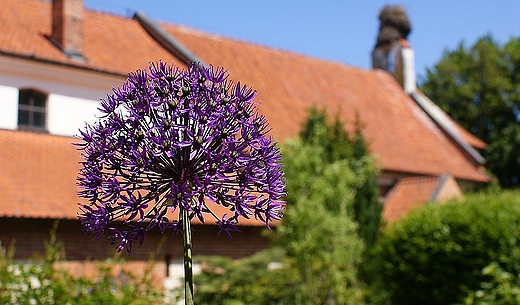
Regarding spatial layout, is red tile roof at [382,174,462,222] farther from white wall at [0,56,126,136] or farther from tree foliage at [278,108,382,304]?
white wall at [0,56,126,136]

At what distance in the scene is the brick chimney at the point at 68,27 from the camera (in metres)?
16.6

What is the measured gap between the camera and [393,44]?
32.0m

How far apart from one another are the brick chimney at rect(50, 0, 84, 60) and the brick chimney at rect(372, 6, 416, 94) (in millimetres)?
16907

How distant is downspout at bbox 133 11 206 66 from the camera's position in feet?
65.1

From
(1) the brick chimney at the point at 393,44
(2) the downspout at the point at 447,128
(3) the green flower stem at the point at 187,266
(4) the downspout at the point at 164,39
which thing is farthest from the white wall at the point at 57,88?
(1) the brick chimney at the point at 393,44

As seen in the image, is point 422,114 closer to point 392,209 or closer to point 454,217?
point 392,209

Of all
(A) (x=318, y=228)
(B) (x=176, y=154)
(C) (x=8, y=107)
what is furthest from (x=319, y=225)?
(B) (x=176, y=154)

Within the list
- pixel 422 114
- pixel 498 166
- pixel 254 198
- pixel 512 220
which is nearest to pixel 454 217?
pixel 512 220

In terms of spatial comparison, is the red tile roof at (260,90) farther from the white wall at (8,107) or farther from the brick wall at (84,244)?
the brick wall at (84,244)

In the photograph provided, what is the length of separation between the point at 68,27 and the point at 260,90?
7.69 meters

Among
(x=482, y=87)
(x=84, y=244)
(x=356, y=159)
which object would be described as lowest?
(x=84, y=244)

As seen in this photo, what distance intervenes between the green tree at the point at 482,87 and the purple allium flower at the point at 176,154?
114 ft

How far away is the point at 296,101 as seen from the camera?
78.2 ft

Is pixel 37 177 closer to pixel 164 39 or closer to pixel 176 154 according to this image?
pixel 164 39
